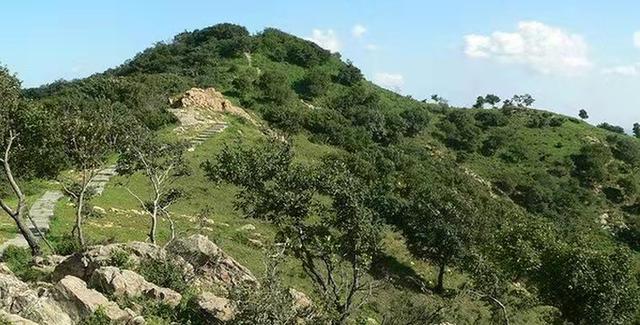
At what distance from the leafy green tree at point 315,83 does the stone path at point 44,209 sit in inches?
2517

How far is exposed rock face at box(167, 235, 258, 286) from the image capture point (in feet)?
103

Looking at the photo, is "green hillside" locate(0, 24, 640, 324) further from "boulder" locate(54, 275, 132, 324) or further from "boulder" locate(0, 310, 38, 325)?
"boulder" locate(0, 310, 38, 325)

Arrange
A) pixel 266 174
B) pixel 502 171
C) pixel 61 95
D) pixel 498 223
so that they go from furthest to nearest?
1. pixel 502 171
2. pixel 61 95
3. pixel 498 223
4. pixel 266 174

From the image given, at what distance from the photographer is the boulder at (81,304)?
23109mm

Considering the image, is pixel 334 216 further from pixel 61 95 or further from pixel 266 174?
pixel 61 95

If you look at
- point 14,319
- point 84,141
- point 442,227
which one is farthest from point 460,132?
point 14,319

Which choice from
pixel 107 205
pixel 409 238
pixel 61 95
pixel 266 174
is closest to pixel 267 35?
pixel 61 95

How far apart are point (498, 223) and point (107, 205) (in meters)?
37.1

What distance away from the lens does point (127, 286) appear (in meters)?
26.0

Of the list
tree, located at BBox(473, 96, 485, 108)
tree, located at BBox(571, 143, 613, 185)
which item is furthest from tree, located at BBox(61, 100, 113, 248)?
tree, located at BBox(473, 96, 485, 108)

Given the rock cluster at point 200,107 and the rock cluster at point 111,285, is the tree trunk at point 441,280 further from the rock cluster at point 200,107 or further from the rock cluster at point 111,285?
the rock cluster at point 200,107

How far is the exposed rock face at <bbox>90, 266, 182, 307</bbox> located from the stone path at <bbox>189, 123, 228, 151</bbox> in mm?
48063

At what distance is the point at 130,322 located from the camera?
23.1m

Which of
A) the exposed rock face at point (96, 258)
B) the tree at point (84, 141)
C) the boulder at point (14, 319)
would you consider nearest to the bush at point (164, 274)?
the exposed rock face at point (96, 258)
